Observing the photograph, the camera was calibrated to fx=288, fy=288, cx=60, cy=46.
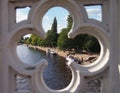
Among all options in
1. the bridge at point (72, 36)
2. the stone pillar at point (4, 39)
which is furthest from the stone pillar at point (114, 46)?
the stone pillar at point (4, 39)

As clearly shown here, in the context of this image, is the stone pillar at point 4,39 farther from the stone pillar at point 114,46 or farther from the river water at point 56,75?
the river water at point 56,75

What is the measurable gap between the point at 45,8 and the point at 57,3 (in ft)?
0.36

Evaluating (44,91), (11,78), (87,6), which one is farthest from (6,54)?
(87,6)

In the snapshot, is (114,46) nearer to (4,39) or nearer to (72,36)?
(72,36)

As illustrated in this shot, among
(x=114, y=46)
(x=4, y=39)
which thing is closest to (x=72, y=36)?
(x=114, y=46)

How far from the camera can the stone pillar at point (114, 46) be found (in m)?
2.42

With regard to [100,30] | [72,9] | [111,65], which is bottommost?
[111,65]

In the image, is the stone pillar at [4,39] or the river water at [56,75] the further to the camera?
the river water at [56,75]

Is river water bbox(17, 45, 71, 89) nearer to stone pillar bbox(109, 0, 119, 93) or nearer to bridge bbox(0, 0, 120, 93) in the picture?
bridge bbox(0, 0, 120, 93)

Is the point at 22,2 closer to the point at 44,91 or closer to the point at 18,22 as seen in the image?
the point at 18,22

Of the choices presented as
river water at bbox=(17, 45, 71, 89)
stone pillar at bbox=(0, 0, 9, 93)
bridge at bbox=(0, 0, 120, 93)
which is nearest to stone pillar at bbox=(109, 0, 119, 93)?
bridge at bbox=(0, 0, 120, 93)

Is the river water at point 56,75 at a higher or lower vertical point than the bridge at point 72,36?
lower

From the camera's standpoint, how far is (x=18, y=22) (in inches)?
96.3

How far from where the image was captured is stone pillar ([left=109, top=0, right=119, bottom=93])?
2418mm
